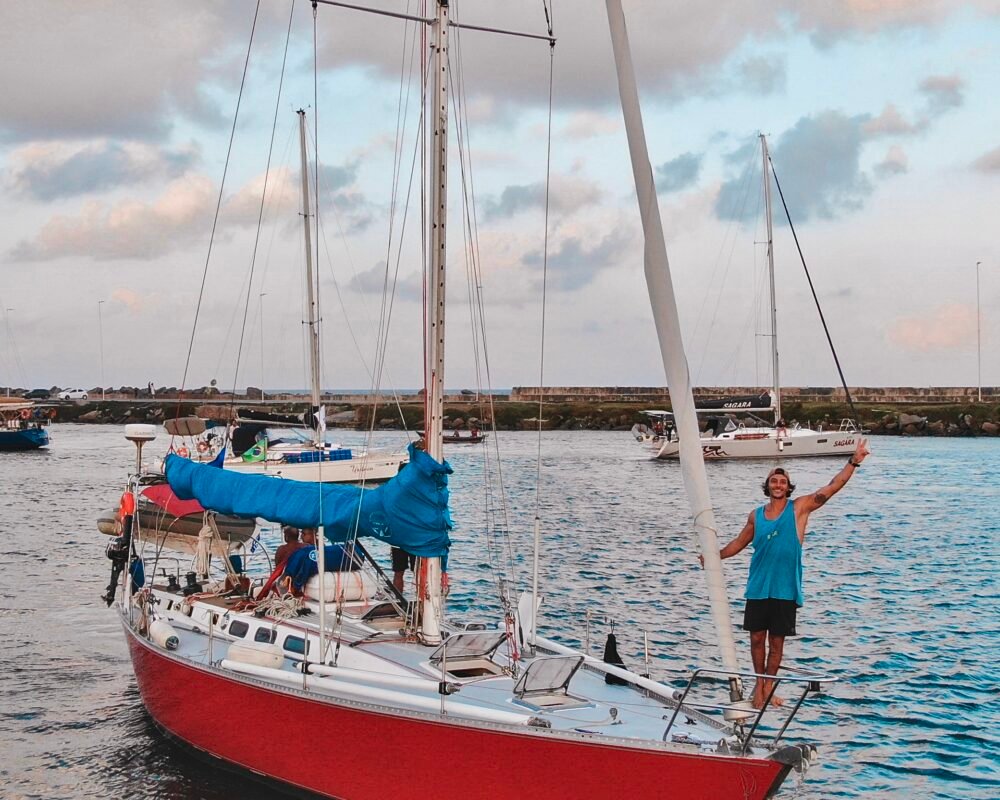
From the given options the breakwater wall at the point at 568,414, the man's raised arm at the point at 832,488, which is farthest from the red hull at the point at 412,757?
the breakwater wall at the point at 568,414

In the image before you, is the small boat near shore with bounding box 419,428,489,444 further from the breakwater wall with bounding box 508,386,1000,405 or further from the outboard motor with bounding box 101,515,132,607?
the outboard motor with bounding box 101,515,132,607

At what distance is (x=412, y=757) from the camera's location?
10.0 m

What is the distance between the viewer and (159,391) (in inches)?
6265

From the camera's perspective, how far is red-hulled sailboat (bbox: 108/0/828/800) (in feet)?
29.7

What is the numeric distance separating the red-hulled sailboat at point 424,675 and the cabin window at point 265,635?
2cm

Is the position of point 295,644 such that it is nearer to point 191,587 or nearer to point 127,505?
point 191,587

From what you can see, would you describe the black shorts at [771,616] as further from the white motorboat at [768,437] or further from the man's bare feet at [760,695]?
the white motorboat at [768,437]

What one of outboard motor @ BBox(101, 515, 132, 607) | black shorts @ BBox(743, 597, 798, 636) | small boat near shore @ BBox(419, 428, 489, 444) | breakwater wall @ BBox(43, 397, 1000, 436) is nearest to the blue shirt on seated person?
outboard motor @ BBox(101, 515, 132, 607)

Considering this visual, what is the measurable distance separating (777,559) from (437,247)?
4932mm

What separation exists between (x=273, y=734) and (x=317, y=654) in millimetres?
954

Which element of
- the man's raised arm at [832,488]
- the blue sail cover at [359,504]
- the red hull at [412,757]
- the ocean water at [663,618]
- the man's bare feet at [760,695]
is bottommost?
the ocean water at [663,618]

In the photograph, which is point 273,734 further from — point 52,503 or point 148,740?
point 52,503

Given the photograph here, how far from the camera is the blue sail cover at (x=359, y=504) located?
11664 mm

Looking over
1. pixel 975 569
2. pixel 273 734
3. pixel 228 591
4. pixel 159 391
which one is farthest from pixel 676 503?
pixel 159 391
